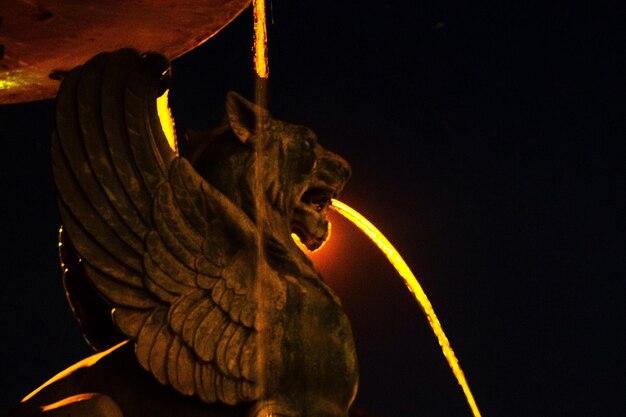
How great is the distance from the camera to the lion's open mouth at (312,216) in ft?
9.37

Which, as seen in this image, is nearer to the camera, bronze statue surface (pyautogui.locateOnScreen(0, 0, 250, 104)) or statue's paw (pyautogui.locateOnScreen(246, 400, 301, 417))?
statue's paw (pyautogui.locateOnScreen(246, 400, 301, 417))

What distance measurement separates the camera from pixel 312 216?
9.38 feet

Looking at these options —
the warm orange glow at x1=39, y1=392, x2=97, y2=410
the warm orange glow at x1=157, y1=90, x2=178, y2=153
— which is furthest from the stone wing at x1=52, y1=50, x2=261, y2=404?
the warm orange glow at x1=157, y1=90, x2=178, y2=153

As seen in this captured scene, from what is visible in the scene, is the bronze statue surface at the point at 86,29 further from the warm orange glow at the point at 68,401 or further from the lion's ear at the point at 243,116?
the warm orange glow at the point at 68,401

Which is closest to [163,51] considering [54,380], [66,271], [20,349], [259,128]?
[259,128]

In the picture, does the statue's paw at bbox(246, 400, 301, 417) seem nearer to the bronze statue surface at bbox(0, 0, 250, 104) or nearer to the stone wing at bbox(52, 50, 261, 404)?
the stone wing at bbox(52, 50, 261, 404)

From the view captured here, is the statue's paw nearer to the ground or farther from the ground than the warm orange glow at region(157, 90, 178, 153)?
nearer to the ground


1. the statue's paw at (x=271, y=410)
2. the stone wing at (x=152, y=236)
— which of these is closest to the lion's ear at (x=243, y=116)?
the stone wing at (x=152, y=236)

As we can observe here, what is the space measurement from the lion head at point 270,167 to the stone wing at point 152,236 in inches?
3.2

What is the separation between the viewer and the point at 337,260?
5441mm

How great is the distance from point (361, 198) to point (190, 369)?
3014 mm

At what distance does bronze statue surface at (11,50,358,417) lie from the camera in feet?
8.34

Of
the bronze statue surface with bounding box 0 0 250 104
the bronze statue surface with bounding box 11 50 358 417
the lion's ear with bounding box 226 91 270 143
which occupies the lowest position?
the bronze statue surface with bounding box 11 50 358 417

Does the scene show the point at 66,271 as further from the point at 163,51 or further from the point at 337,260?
the point at 337,260
